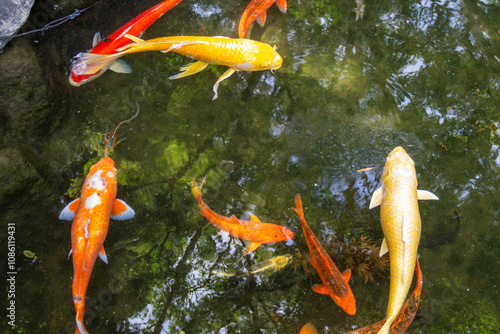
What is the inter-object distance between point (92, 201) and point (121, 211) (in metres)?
0.35

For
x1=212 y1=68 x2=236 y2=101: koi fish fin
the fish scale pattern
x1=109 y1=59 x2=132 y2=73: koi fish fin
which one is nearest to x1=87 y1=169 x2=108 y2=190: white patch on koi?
x1=109 y1=59 x2=132 y2=73: koi fish fin

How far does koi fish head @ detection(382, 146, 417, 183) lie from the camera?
3.44 meters

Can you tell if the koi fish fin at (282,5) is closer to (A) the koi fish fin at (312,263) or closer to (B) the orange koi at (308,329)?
(A) the koi fish fin at (312,263)

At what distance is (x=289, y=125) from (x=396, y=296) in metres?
2.31

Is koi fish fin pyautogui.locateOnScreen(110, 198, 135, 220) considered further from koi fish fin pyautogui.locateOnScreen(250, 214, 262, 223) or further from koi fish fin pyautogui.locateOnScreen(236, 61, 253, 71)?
koi fish fin pyautogui.locateOnScreen(236, 61, 253, 71)

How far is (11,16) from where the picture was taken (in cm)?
333

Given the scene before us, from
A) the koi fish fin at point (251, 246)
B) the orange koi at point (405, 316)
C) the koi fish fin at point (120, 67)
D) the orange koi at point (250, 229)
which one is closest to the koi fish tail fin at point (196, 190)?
the orange koi at point (250, 229)

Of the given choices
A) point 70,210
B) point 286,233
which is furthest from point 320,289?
point 70,210

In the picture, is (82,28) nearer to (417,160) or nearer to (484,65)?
(417,160)

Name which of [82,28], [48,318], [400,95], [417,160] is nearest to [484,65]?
[400,95]

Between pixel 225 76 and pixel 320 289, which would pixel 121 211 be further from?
pixel 320 289

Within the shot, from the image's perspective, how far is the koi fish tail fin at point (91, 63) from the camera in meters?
3.71

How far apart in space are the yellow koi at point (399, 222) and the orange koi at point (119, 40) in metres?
3.47

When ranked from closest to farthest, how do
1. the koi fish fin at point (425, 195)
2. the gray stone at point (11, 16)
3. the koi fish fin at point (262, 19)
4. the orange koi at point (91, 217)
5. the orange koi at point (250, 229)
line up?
the orange koi at point (91, 217) → the gray stone at point (11, 16) → the koi fish fin at point (425, 195) → the orange koi at point (250, 229) → the koi fish fin at point (262, 19)
